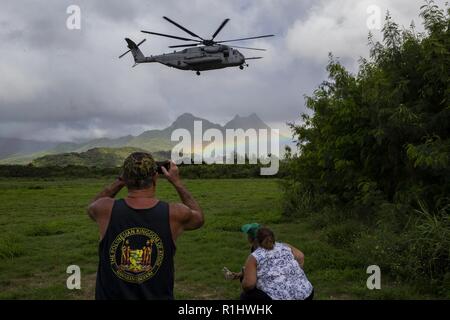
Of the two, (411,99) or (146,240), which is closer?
(146,240)

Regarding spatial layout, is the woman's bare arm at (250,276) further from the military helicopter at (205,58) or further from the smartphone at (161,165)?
the military helicopter at (205,58)

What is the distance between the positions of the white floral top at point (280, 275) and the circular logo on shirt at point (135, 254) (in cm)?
204

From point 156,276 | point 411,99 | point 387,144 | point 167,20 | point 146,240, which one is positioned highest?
point 167,20

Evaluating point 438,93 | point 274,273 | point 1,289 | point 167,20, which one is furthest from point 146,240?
point 167,20

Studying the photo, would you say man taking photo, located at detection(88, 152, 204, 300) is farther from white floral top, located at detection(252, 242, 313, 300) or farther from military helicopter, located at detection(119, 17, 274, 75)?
military helicopter, located at detection(119, 17, 274, 75)

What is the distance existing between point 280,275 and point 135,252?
2.18 meters

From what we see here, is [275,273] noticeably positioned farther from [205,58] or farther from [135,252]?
[205,58]

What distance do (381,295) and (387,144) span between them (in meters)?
4.78

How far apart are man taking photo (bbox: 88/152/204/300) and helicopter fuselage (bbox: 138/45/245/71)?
19.0m

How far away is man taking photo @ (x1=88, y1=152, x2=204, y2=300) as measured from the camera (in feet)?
11.0

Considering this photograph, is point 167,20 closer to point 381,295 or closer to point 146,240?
point 381,295

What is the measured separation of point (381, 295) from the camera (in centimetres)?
742

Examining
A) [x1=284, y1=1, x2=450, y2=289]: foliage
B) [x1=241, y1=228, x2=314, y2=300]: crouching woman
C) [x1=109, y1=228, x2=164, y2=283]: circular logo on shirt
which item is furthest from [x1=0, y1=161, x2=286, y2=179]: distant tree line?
[x1=109, y1=228, x2=164, y2=283]: circular logo on shirt

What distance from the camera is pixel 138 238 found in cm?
334
